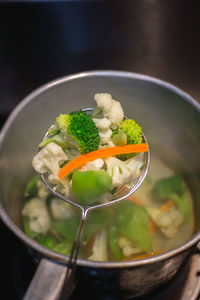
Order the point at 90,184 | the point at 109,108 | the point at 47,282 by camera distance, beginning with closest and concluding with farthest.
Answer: the point at 47,282
the point at 90,184
the point at 109,108

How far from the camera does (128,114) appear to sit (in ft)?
3.48

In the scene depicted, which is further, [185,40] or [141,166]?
[185,40]

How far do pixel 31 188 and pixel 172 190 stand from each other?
526 millimetres

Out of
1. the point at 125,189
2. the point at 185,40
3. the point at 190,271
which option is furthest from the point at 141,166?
the point at 185,40

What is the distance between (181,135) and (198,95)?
33 cm

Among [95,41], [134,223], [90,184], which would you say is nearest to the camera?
[90,184]

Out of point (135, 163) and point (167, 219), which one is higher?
point (135, 163)

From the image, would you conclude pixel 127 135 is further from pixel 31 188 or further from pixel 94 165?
pixel 31 188

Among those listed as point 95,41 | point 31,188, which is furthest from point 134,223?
point 95,41

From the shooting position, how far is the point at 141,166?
0.87 meters

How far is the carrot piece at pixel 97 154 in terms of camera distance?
0.76m

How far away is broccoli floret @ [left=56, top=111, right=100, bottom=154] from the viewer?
0.74 m

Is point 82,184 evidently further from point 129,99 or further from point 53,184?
point 129,99

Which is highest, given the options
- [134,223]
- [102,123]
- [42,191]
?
[102,123]
